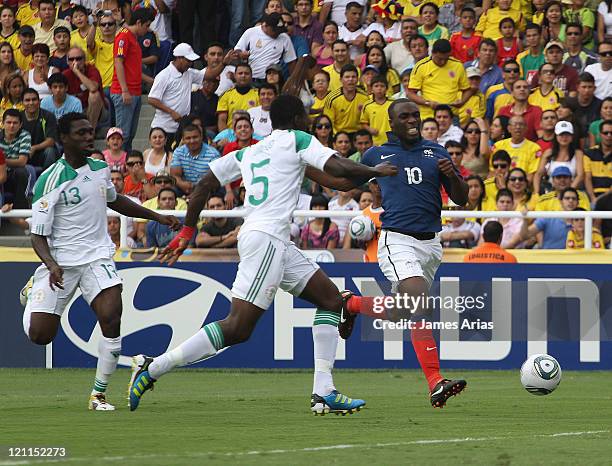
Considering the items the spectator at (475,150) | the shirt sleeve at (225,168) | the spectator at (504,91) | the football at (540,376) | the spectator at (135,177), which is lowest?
the football at (540,376)

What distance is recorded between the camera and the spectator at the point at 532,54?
763 inches

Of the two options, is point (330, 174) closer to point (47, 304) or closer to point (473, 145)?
point (47, 304)

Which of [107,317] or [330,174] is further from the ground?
[330,174]

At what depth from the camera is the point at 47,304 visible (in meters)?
11.3

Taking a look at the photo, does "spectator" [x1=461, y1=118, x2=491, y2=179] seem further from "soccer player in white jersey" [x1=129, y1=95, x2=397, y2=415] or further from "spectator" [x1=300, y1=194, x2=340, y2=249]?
"soccer player in white jersey" [x1=129, y1=95, x2=397, y2=415]

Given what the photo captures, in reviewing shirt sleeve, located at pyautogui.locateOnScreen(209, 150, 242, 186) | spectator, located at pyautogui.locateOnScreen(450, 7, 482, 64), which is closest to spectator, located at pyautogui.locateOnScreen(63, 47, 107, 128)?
spectator, located at pyautogui.locateOnScreen(450, 7, 482, 64)

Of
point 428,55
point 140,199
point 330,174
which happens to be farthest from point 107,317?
point 428,55

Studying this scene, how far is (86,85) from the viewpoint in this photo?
20.2 metres

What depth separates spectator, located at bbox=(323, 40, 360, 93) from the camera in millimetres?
19828

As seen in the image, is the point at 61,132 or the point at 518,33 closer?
the point at 61,132

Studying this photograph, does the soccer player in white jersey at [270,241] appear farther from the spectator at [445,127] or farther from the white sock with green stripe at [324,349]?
the spectator at [445,127]

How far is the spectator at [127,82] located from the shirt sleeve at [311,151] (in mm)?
10208

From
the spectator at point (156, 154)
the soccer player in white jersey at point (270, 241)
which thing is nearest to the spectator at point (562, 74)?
the spectator at point (156, 154)

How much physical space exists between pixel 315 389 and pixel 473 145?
8337 millimetres
